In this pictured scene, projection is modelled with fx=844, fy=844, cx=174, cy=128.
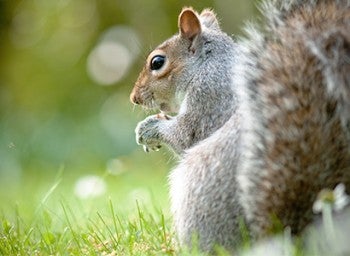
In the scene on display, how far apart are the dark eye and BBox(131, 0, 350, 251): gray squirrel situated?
74cm

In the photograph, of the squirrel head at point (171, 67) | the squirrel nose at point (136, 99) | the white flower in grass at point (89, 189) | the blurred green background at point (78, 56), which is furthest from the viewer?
the blurred green background at point (78, 56)

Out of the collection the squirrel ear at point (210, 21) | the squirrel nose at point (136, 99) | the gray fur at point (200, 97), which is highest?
the squirrel ear at point (210, 21)

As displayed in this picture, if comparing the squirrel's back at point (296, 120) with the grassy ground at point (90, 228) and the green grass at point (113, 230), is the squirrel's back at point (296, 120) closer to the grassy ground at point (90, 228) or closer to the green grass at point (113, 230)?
the green grass at point (113, 230)

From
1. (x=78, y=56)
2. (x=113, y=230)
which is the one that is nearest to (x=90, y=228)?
(x=113, y=230)

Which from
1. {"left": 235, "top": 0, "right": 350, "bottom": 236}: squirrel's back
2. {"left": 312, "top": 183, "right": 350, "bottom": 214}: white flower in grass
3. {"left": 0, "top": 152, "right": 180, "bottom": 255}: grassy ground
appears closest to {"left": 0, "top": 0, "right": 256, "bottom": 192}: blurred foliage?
{"left": 0, "top": 152, "right": 180, "bottom": 255}: grassy ground

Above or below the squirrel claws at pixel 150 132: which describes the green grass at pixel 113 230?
below

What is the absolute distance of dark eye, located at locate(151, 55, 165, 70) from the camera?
11.1 feet

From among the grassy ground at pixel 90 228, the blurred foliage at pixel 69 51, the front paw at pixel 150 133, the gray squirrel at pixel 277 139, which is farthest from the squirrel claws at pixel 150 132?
the blurred foliage at pixel 69 51

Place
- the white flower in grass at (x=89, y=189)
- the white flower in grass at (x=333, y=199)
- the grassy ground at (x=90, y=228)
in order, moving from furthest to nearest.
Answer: the white flower in grass at (x=89, y=189) < the grassy ground at (x=90, y=228) < the white flower in grass at (x=333, y=199)

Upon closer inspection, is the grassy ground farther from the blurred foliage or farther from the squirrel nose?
the blurred foliage

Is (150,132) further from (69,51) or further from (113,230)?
(69,51)

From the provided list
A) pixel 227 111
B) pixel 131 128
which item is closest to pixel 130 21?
pixel 131 128

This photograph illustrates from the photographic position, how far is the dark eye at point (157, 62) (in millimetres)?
3396

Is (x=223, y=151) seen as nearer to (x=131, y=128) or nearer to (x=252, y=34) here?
(x=252, y=34)
